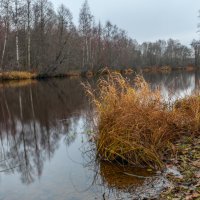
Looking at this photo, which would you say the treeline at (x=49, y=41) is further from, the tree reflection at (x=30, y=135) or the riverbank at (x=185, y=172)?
the riverbank at (x=185, y=172)

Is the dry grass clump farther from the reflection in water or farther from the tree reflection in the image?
the tree reflection

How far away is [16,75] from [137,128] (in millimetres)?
31155

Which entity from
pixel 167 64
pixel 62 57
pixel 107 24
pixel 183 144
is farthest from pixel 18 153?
pixel 167 64

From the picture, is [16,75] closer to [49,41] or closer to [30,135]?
[49,41]

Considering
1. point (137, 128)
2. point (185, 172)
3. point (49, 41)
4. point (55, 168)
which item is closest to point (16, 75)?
point (49, 41)

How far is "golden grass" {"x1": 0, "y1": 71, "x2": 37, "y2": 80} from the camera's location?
33.7 meters

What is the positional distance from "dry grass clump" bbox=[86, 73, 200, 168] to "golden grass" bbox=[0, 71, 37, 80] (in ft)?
94.8

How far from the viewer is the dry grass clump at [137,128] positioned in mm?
5309

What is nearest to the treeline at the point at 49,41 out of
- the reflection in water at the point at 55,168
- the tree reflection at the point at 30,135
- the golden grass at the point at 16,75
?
the golden grass at the point at 16,75

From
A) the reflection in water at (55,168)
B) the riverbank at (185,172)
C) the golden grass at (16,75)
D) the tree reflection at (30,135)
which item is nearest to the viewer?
the riverbank at (185,172)

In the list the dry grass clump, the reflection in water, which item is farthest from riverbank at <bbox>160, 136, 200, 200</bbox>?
the reflection in water

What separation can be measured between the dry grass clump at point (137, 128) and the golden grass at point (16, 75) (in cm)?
2889

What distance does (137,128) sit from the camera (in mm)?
5484

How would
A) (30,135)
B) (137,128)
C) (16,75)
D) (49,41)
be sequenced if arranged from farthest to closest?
(49,41) → (16,75) → (30,135) → (137,128)
